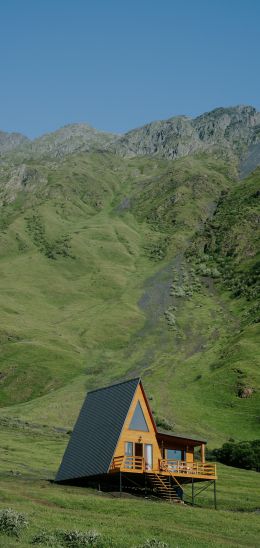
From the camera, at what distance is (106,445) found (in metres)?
55.0

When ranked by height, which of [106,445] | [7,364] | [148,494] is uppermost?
[7,364]

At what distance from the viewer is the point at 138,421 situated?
188 ft

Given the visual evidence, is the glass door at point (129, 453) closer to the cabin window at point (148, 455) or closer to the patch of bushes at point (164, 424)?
the cabin window at point (148, 455)

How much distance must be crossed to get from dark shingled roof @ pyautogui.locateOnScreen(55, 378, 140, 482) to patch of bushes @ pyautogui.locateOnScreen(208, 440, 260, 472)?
119 ft

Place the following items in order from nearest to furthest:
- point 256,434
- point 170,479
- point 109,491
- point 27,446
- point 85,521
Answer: point 85,521 → point 109,491 → point 170,479 → point 27,446 → point 256,434

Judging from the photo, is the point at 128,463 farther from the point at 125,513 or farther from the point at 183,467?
the point at 125,513

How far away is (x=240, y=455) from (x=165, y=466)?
35.0 metres

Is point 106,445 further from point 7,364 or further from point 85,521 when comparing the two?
point 7,364

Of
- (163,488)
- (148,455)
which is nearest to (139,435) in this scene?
(148,455)

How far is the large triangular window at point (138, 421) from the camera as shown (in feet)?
186

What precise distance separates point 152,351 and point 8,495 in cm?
15305

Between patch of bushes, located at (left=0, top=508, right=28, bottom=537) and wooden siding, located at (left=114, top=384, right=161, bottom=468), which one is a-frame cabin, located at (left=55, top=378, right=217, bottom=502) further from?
patch of bushes, located at (left=0, top=508, right=28, bottom=537)

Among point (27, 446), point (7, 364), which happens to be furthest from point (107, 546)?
point (7, 364)

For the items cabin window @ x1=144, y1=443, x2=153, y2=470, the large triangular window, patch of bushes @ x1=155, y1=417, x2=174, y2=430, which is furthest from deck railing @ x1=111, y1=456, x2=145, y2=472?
patch of bushes @ x1=155, y1=417, x2=174, y2=430
